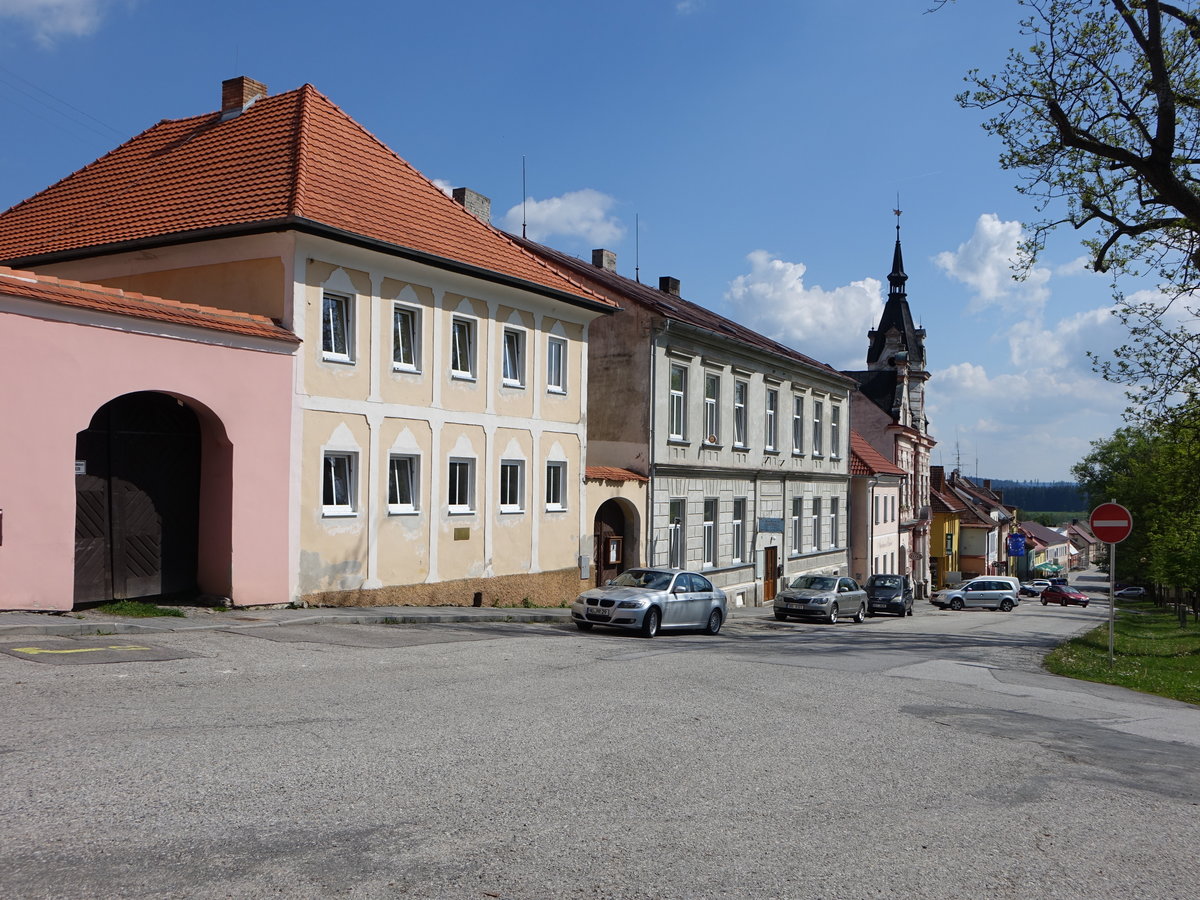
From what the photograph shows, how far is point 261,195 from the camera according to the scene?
61.8 feet

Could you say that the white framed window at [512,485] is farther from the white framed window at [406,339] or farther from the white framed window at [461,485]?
the white framed window at [406,339]

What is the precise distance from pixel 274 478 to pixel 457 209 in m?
8.93

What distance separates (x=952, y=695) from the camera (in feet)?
41.3

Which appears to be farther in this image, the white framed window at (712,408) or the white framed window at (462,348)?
the white framed window at (712,408)

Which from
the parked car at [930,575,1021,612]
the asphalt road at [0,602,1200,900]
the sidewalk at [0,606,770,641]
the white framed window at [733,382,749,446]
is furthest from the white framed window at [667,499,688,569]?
the parked car at [930,575,1021,612]

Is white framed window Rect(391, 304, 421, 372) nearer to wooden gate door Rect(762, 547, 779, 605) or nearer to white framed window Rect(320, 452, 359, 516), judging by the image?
white framed window Rect(320, 452, 359, 516)

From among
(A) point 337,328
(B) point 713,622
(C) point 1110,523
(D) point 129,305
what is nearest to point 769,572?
(B) point 713,622

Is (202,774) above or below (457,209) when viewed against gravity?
below

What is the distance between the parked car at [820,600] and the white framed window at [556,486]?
898 centimetres

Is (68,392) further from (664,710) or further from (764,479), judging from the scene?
(764,479)

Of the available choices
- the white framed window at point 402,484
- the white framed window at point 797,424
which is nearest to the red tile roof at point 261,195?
the white framed window at point 402,484

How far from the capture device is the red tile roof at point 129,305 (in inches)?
542

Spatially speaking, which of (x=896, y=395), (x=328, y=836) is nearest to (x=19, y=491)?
(x=328, y=836)

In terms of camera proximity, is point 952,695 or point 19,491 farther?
point 19,491
